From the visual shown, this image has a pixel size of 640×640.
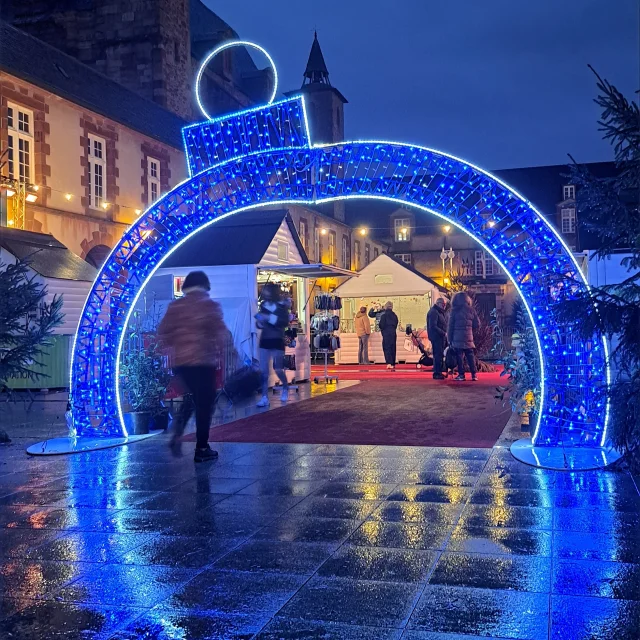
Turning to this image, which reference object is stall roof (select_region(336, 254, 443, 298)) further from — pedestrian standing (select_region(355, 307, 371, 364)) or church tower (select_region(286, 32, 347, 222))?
church tower (select_region(286, 32, 347, 222))

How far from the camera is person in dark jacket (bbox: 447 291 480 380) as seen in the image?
16.2 meters

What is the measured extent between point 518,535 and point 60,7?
36256mm

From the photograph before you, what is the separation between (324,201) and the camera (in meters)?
8.21

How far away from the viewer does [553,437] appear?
7844 mm

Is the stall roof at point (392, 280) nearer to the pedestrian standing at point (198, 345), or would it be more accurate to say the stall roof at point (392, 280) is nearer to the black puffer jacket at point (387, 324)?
the black puffer jacket at point (387, 324)

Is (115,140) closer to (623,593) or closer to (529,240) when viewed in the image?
(529,240)

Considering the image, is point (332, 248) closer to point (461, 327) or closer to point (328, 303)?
point (328, 303)

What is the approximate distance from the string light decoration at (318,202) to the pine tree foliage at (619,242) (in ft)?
4.08

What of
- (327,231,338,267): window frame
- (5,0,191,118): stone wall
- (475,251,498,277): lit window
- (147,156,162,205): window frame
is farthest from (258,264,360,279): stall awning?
(475,251,498,277): lit window

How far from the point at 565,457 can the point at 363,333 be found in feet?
55.6

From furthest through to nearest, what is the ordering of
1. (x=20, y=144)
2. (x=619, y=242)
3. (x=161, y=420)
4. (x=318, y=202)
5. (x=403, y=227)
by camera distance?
1. (x=403, y=227)
2. (x=20, y=144)
3. (x=161, y=420)
4. (x=318, y=202)
5. (x=619, y=242)

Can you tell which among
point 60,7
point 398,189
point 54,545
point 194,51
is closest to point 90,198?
point 60,7

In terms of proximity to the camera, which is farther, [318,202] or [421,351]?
[421,351]

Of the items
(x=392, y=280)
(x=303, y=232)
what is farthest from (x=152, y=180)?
(x=303, y=232)
